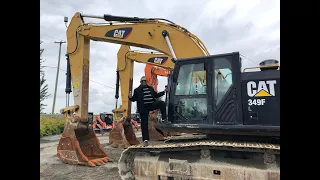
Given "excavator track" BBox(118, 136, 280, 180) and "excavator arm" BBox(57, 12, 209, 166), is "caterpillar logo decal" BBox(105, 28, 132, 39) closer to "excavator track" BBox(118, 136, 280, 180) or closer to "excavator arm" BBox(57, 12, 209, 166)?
"excavator arm" BBox(57, 12, 209, 166)

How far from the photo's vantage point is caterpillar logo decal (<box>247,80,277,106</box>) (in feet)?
14.2

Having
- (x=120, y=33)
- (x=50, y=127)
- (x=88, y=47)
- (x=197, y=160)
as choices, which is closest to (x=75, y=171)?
(x=197, y=160)

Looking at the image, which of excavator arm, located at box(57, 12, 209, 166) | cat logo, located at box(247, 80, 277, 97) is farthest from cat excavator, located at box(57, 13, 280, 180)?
excavator arm, located at box(57, 12, 209, 166)

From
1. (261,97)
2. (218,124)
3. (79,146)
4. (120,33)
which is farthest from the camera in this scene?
(120,33)

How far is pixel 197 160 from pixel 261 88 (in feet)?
5.01

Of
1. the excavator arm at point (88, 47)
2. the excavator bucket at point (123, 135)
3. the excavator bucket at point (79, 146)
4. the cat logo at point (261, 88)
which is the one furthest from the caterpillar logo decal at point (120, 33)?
the cat logo at point (261, 88)

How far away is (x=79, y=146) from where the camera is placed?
748 cm

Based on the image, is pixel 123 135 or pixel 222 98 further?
pixel 123 135

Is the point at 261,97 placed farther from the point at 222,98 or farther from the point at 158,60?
the point at 158,60

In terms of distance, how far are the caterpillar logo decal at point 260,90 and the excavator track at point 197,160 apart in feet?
2.14

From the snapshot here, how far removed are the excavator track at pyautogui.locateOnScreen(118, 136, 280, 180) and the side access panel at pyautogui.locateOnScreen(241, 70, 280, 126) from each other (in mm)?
392
